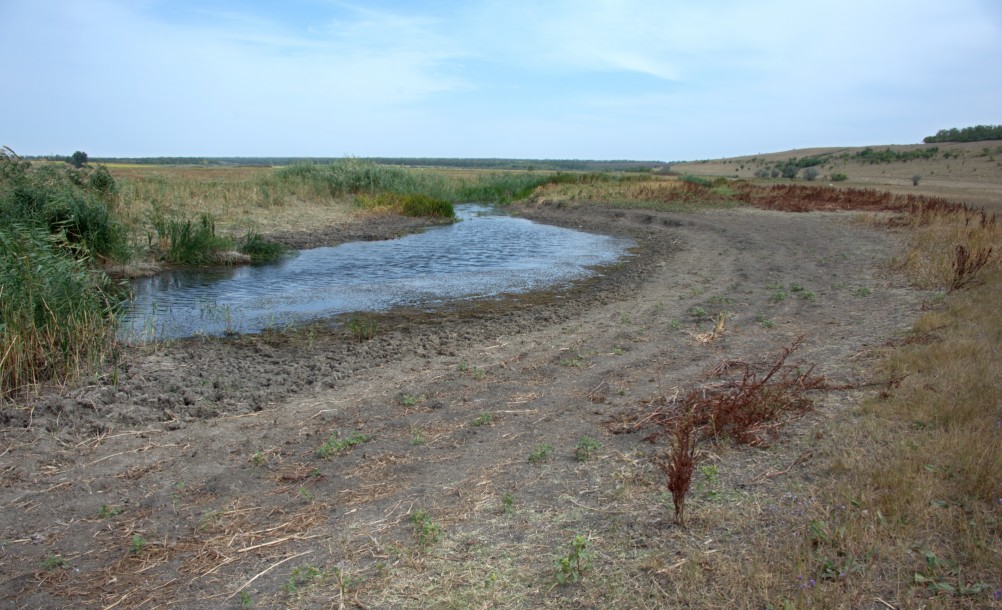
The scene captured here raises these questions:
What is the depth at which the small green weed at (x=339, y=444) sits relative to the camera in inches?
190

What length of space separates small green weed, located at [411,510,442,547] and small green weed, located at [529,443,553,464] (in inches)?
39.7

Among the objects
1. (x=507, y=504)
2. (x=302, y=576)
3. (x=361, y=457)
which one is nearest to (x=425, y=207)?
(x=361, y=457)

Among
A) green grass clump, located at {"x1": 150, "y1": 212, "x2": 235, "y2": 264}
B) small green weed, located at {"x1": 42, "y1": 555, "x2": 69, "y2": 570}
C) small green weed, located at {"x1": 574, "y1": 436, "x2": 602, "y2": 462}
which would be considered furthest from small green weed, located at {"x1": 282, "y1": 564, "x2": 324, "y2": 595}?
green grass clump, located at {"x1": 150, "y1": 212, "x2": 235, "y2": 264}

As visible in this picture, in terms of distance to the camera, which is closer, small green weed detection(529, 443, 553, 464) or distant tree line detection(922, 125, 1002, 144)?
small green weed detection(529, 443, 553, 464)

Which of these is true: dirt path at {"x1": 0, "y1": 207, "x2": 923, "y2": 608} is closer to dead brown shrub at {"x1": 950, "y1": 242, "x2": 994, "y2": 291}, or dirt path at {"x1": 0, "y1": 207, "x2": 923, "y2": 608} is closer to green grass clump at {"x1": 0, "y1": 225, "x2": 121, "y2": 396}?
green grass clump at {"x1": 0, "y1": 225, "x2": 121, "y2": 396}

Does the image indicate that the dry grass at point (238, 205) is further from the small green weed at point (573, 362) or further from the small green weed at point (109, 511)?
the small green weed at point (109, 511)

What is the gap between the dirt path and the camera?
3318 millimetres

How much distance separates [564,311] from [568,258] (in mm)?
7848

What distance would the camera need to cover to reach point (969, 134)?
168ft

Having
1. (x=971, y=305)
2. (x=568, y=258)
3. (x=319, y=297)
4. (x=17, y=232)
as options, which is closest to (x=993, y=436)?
(x=971, y=305)

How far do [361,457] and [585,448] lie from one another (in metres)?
1.69

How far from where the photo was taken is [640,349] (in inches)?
298

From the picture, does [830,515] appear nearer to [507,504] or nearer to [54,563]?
[507,504]

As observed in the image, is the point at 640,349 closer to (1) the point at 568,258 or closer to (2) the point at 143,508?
(2) the point at 143,508
